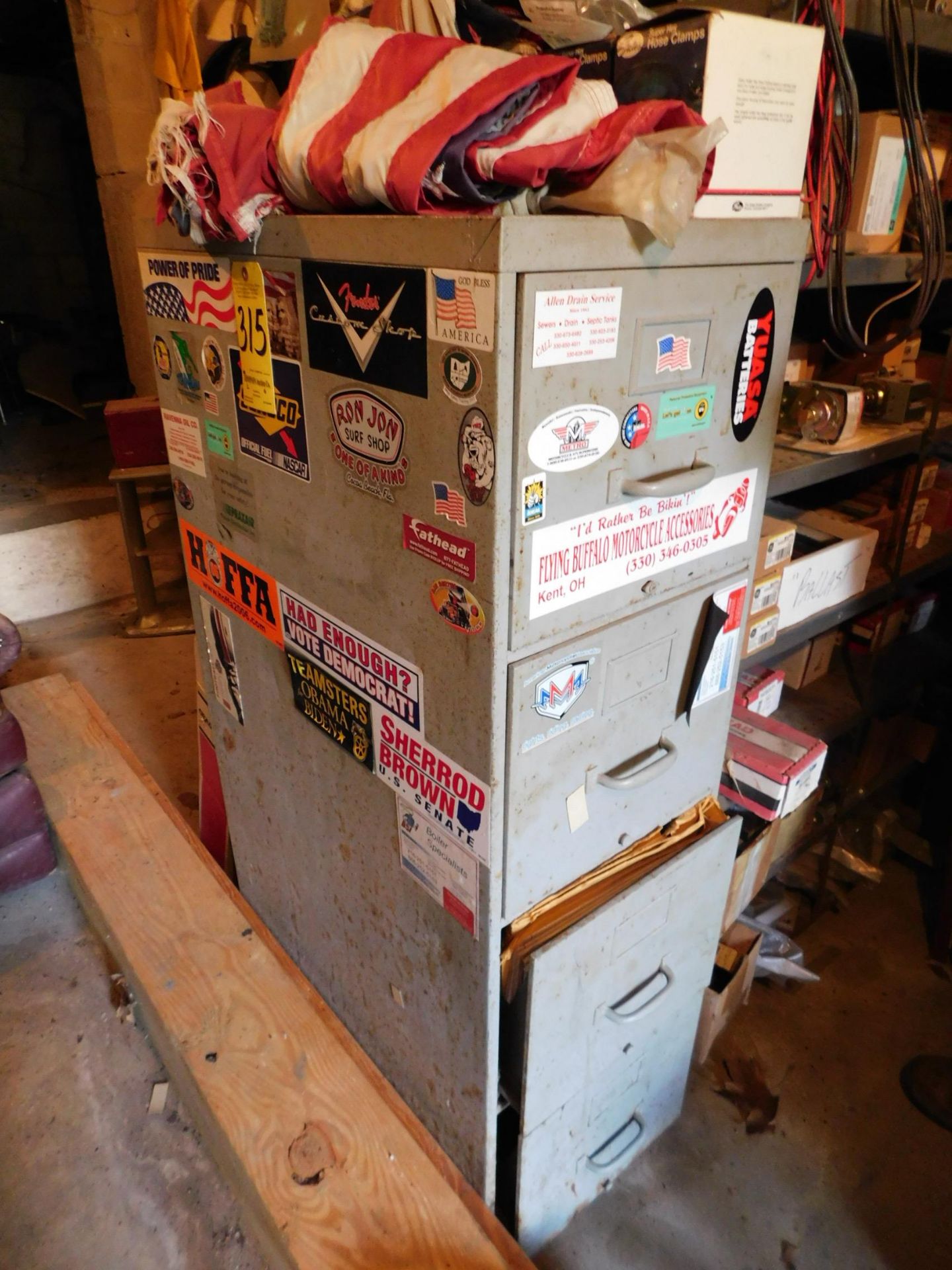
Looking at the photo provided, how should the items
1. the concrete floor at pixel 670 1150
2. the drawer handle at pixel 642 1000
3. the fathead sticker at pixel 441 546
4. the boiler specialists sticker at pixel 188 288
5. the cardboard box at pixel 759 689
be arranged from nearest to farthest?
1. the fathead sticker at pixel 441 546
2. the boiler specialists sticker at pixel 188 288
3. the drawer handle at pixel 642 1000
4. the concrete floor at pixel 670 1150
5. the cardboard box at pixel 759 689

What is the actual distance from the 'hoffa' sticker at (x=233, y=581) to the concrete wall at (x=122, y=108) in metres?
2.15

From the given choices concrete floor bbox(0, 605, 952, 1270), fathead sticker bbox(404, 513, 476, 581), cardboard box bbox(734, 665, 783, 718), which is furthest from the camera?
cardboard box bbox(734, 665, 783, 718)

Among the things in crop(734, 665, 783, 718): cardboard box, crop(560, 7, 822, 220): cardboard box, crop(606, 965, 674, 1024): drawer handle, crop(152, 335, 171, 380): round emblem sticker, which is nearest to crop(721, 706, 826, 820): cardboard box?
crop(734, 665, 783, 718): cardboard box

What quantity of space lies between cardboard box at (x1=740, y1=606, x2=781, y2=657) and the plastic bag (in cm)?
78

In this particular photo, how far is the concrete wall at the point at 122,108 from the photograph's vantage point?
3.03m

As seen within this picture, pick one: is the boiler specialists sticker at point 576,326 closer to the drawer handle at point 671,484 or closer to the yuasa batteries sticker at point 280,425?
the drawer handle at point 671,484

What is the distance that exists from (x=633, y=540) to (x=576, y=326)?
0.25m

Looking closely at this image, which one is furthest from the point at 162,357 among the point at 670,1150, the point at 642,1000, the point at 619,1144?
the point at 670,1150

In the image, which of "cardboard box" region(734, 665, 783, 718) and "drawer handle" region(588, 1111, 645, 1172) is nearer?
"drawer handle" region(588, 1111, 645, 1172)

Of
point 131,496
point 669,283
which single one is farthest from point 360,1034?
→ point 131,496

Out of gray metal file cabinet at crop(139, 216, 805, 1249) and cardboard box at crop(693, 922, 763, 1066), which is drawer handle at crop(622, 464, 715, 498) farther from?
cardboard box at crop(693, 922, 763, 1066)

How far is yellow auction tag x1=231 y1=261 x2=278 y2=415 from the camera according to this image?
0.94 m

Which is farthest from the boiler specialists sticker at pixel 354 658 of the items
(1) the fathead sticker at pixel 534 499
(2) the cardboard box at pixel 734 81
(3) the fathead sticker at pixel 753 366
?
(2) the cardboard box at pixel 734 81

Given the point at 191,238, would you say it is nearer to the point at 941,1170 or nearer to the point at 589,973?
the point at 589,973
